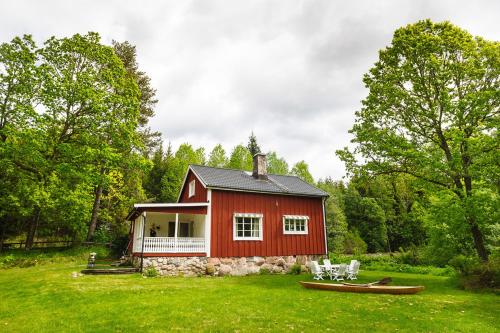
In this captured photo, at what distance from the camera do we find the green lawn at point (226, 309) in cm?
676

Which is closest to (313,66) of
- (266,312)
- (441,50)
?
(441,50)

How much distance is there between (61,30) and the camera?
19.2 m

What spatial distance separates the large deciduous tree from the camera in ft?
40.7

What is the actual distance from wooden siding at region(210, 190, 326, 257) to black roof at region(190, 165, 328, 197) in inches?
15.0

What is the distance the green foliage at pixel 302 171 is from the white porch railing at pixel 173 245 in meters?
29.4

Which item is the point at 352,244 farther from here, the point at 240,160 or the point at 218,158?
the point at 218,158

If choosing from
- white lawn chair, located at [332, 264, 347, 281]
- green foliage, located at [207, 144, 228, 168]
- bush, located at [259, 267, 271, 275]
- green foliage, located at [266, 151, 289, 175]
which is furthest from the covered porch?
green foliage, located at [266, 151, 289, 175]

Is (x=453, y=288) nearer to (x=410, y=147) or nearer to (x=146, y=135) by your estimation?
(x=410, y=147)

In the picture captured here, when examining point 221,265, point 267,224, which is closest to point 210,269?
point 221,265

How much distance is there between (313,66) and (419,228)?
29931 mm

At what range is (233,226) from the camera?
1762 cm

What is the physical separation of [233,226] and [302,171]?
2842 centimetres

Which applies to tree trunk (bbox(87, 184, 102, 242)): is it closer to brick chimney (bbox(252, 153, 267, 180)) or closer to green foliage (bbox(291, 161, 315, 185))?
brick chimney (bbox(252, 153, 267, 180))

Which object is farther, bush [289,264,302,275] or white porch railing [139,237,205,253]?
bush [289,264,302,275]
